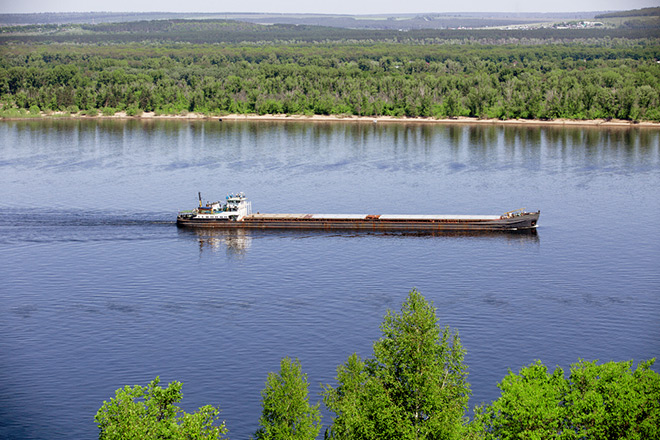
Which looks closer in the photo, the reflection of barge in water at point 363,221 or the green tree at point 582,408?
the green tree at point 582,408

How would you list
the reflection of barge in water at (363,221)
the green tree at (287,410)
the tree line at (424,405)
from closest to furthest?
the tree line at (424,405) → the green tree at (287,410) → the reflection of barge in water at (363,221)

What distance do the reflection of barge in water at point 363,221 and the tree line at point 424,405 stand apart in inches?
3031

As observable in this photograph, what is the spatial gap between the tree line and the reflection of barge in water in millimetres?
76993

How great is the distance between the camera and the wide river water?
246 feet

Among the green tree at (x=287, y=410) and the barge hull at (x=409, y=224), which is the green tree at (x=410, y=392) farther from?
the barge hull at (x=409, y=224)

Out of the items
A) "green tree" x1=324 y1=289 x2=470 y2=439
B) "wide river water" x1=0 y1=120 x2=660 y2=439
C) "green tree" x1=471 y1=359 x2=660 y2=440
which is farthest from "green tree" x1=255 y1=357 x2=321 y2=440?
"wide river water" x1=0 y1=120 x2=660 y2=439

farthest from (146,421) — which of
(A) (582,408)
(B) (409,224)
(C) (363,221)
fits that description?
(B) (409,224)

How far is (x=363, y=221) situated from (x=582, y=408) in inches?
3262

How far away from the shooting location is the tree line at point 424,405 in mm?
46438

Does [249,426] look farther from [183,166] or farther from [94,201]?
[183,166]

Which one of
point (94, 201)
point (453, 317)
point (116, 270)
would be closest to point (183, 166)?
point (94, 201)

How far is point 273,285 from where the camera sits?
100 m

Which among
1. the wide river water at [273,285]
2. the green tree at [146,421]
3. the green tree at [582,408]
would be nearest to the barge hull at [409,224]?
the wide river water at [273,285]

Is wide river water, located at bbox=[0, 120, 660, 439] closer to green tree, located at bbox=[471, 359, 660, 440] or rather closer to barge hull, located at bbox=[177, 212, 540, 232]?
barge hull, located at bbox=[177, 212, 540, 232]
